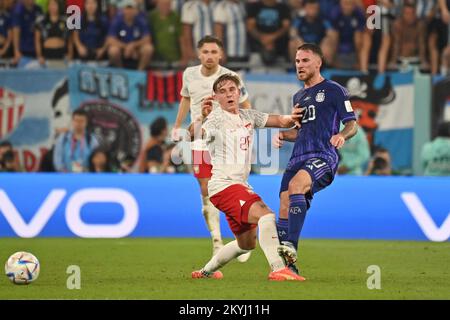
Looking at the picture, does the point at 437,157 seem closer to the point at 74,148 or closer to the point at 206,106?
the point at 74,148

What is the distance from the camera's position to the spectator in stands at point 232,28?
17.6 meters

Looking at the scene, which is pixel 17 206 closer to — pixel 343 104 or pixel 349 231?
pixel 349 231

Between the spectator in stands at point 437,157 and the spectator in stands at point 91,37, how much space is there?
532 cm

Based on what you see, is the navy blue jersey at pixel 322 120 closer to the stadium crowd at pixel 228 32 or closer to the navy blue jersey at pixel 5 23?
the stadium crowd at pixel 228 32

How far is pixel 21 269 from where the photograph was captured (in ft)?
29.9

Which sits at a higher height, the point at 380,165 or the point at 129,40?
the point at 129,40

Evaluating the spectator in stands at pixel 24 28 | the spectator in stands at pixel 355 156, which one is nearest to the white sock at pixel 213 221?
the spectator in stands at pixel 355 156

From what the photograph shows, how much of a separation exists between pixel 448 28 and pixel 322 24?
210 cm

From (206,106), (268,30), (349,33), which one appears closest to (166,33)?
(268,30)

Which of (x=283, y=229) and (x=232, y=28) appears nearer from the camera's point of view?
(x=283, y=229)

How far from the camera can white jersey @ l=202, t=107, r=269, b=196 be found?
9.15m

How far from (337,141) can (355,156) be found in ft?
23.7

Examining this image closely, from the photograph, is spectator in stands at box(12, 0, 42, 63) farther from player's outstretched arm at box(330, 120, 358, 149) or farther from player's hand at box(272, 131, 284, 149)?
player's outstretched arm at box(330, 120, 358, 149)

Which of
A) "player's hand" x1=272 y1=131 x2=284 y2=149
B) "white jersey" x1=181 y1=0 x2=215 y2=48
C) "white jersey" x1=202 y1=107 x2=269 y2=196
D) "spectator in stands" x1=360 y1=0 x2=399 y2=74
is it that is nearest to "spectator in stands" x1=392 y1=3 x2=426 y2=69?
"spectator in stands" x1=360 y1=0 x2=399 y2=74
